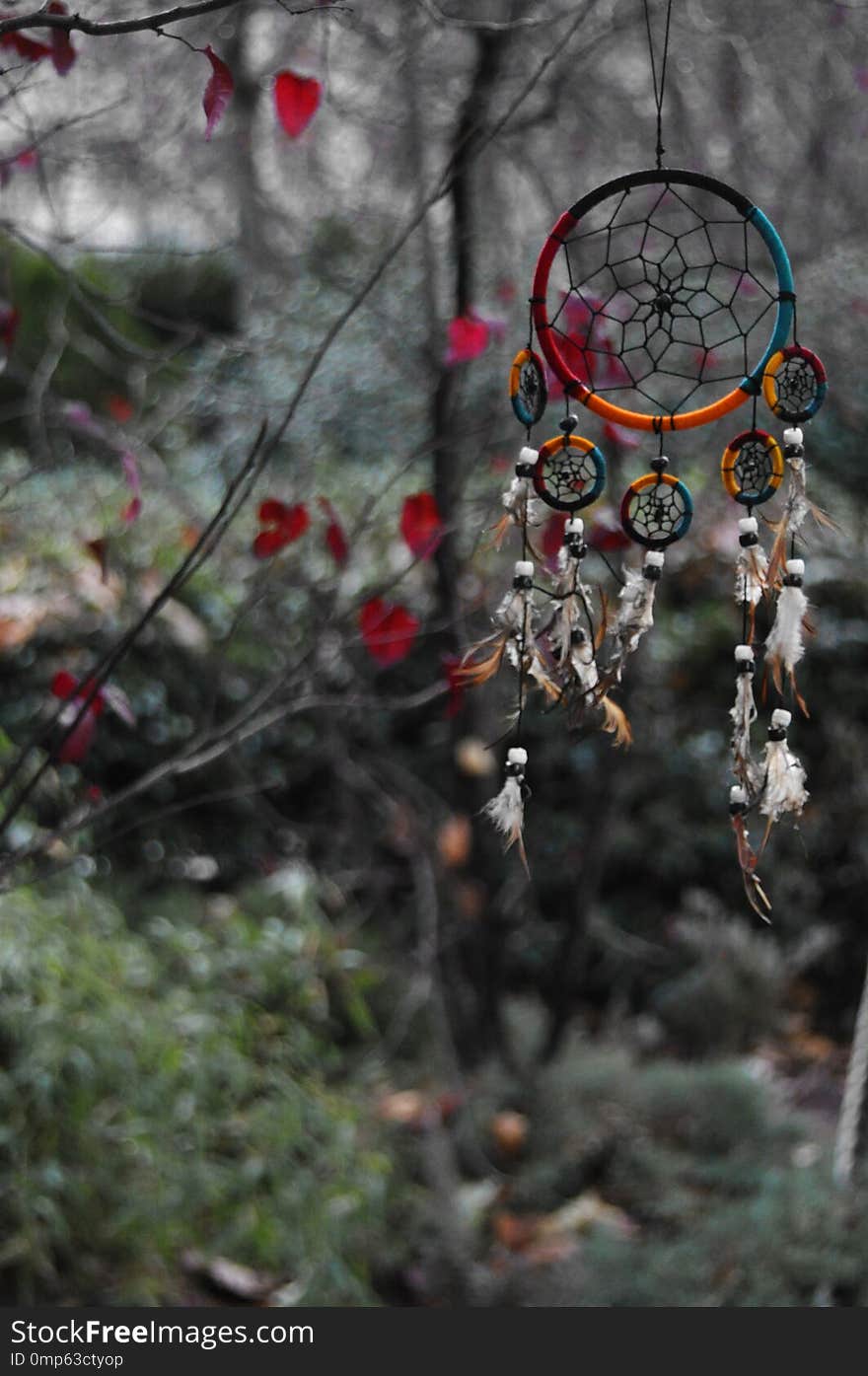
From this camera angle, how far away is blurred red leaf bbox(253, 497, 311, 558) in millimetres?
2053

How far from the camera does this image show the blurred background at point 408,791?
2648 mm

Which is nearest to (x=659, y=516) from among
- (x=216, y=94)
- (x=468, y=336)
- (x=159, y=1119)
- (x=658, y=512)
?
(x=658, y=512)

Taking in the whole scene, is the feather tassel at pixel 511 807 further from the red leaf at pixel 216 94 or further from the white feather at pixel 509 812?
the red leaf at pixel 216 94

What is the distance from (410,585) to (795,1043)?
6.29ft

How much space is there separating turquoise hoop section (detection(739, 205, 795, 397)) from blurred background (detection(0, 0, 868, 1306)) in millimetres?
946

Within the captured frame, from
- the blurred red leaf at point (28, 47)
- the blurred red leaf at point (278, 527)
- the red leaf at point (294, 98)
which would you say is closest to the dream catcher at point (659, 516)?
the red leaf at point (294, 98)

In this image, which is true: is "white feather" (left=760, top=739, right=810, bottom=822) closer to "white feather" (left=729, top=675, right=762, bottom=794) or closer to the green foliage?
"white feather" (left=729, top=675, right=762, bottom=794)

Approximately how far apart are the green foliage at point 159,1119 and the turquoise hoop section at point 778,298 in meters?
2.04

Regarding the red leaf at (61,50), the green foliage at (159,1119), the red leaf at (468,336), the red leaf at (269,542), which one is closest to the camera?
the red leaf at (61,50)

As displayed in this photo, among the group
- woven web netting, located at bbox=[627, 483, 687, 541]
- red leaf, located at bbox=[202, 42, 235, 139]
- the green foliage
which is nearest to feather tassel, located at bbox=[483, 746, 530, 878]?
woven web netting, located at bbox=[627, 483, 687, 541]

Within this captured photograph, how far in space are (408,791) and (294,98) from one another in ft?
8.22

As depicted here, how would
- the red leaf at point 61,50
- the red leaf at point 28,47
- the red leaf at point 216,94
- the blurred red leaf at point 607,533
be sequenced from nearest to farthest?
the red leaf at point 216,94 → the red leaf at point 61,50 → the red leaf at point 28,47 → the blurred red leaf at point 607,533

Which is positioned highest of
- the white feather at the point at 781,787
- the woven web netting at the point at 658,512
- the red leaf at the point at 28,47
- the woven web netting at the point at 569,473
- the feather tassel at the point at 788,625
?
the red leaf at the point at 28,47

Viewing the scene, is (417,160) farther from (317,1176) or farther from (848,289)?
(317,1176)
